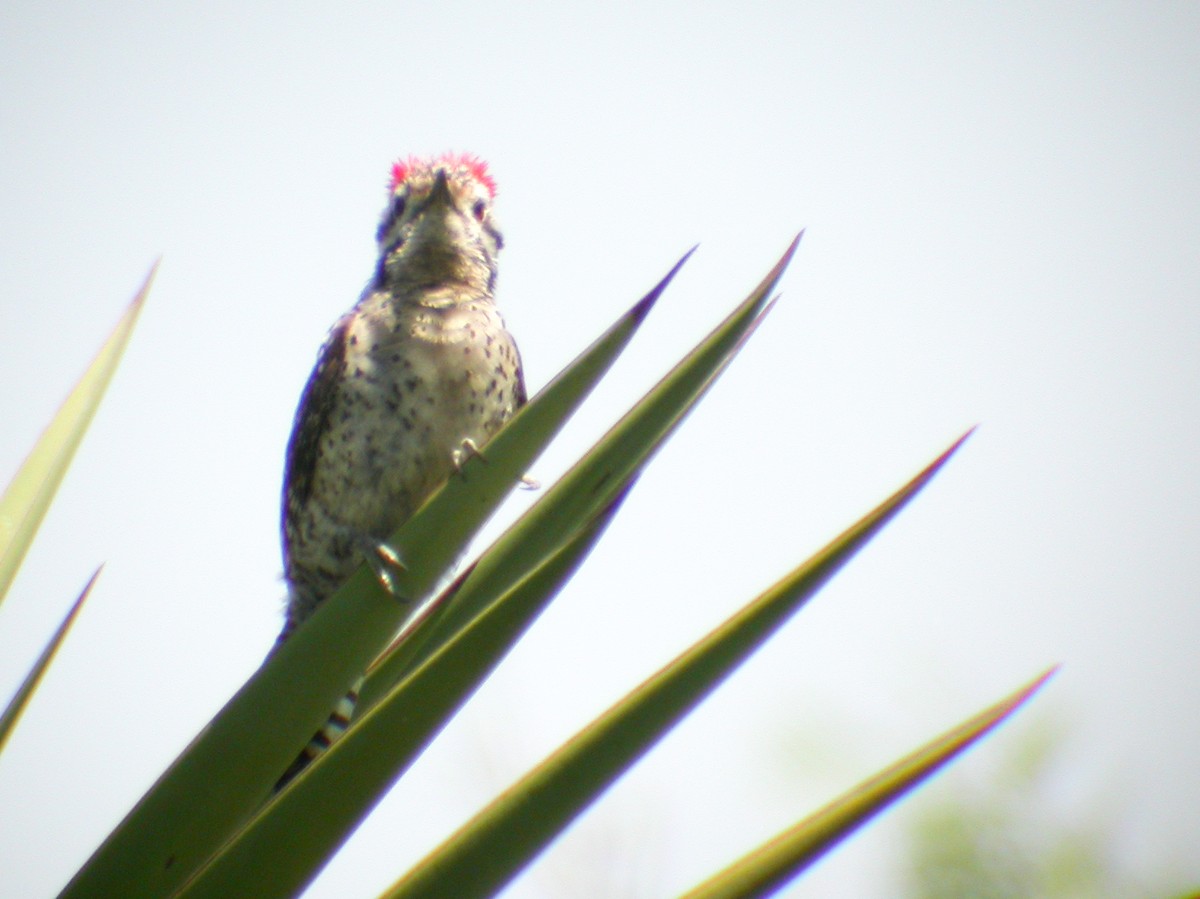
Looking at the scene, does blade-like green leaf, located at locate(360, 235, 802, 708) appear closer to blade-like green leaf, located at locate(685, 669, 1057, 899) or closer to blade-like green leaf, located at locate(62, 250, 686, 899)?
blade-like green leaf, located at locate(62, 250, 686, 899)

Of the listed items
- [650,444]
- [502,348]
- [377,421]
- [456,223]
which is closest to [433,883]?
[650,444]

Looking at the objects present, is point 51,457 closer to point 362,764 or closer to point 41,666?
point 41,666

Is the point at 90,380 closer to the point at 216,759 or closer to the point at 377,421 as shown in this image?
the point at 216,759

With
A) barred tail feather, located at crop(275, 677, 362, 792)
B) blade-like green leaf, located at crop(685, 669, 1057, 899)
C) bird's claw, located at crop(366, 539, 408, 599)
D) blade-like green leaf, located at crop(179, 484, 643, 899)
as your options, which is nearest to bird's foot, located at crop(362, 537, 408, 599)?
bird's claw, located at crop(366, 539, 408, 599)

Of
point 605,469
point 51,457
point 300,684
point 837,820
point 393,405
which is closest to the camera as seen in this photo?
point 837,820

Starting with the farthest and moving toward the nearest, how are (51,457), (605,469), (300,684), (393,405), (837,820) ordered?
(393,405)
(51,457)
(605,469)
(300,684)
(837,820)

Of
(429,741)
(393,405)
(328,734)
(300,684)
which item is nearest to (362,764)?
(429,741)

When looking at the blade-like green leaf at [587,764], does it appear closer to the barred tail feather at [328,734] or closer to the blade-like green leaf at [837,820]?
the blade-like green leaf at [837,820]
